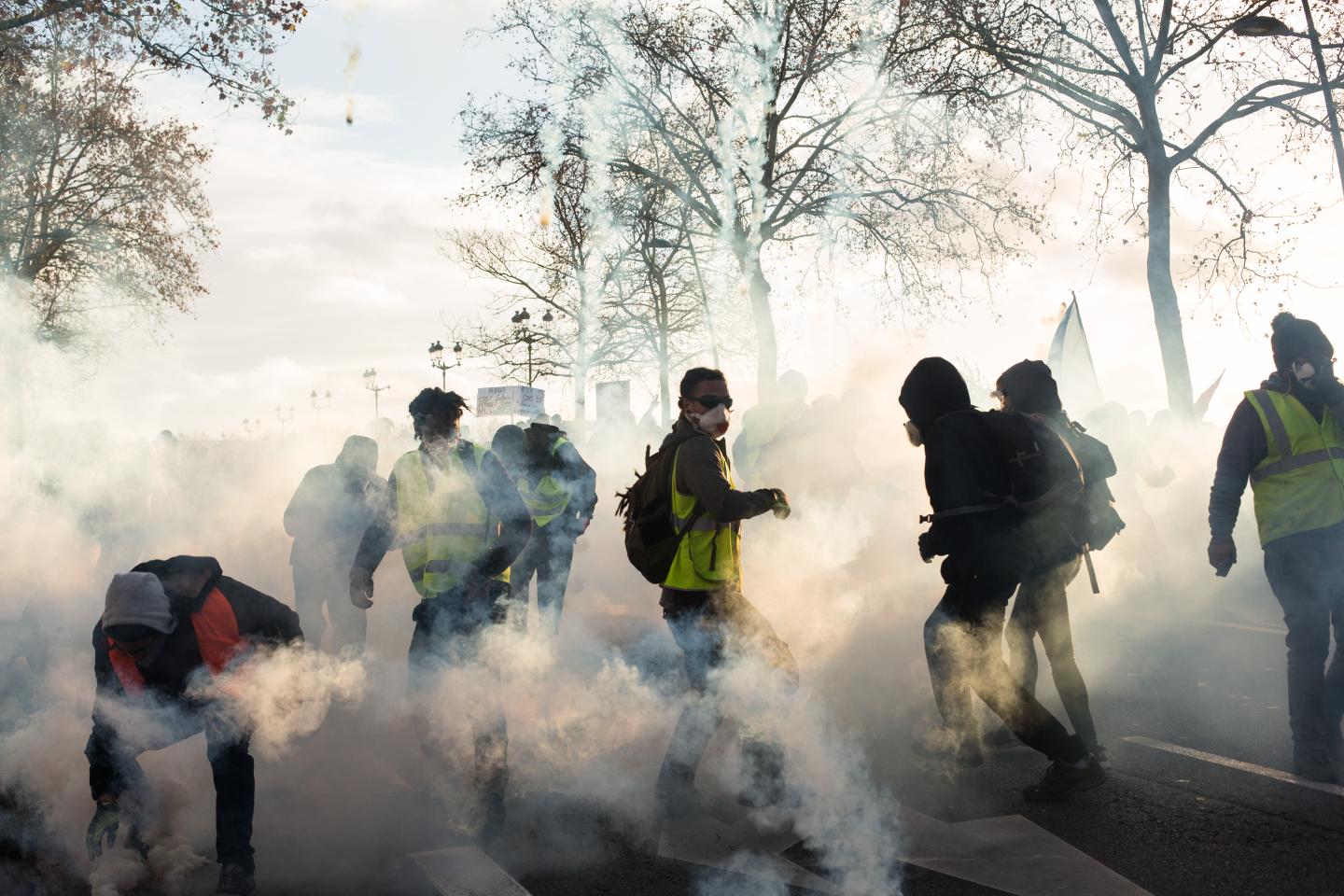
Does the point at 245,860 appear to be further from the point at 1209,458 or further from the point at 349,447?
the point at 1209,458

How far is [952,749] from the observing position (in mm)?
5188

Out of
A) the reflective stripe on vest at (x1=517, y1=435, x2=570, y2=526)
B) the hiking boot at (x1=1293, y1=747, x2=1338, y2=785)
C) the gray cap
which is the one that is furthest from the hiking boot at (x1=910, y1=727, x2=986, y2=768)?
the reflective stripe on vest at (x1=517, y1=435, x2=570, y2=526)

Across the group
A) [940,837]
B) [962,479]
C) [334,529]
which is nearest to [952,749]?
[940,837]

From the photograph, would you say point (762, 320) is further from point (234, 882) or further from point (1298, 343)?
point (234, 882)

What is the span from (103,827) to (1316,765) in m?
A: 4.51

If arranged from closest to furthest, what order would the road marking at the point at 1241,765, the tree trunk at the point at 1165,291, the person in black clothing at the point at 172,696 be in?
the person in black clothing at the point at 172,696 → the road marking at the point at 1241,765 → the tree trunk at the point at 1165,291

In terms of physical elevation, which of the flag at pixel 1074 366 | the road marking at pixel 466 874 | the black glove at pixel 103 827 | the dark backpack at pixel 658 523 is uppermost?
the flag at pixel 1074 366

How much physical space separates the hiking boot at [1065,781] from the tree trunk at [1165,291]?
39.5ft

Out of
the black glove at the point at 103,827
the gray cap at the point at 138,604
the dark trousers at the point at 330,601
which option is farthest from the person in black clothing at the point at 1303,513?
the dark trousers at the point at 330,601

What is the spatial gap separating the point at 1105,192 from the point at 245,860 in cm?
1659

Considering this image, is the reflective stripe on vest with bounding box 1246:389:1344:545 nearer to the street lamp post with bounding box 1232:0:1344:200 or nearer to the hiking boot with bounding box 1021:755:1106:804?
the hiking boot with bounding box 1021:755:1106:804

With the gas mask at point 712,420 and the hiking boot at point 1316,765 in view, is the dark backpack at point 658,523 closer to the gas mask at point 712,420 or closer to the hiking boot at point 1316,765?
the gas mask at point 712,420

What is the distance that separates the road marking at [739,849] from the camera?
389 centimetres

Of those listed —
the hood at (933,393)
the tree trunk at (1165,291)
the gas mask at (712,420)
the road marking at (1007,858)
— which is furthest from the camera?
the tree trunk at (1165,291)
